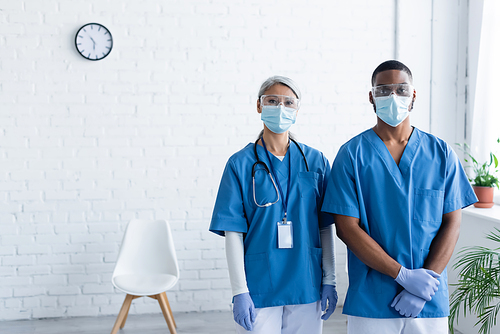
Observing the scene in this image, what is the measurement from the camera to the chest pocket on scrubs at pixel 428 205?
1.32m

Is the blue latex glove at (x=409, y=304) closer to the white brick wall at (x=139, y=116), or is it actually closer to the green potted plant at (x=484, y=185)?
the green potted plant at (x=484, y=185)

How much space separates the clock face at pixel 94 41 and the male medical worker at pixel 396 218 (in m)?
2.14

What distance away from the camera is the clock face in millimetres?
2781

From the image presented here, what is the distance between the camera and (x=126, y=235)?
2693 mm

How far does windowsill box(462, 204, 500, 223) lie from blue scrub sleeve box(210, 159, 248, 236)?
159 cm

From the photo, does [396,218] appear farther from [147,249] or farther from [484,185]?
[147,249]

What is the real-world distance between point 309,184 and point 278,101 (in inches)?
13.8

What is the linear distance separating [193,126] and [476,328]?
2.31 m

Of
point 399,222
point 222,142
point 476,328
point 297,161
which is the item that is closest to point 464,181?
point 399,222

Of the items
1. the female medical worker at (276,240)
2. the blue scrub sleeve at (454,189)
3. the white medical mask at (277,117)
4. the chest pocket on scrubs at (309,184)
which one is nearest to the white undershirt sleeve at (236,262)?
the female medical worker at (276,240)

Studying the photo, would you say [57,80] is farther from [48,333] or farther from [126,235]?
[48,333]

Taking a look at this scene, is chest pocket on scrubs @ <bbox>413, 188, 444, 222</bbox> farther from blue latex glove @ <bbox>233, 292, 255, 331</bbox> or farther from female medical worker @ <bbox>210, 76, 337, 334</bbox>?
blue latex glove @ <bbox>233, 292, 255, 331</bbox>

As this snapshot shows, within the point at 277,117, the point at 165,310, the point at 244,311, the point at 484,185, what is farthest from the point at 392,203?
the point at 165,310

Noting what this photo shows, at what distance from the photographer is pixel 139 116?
2.87 meters
